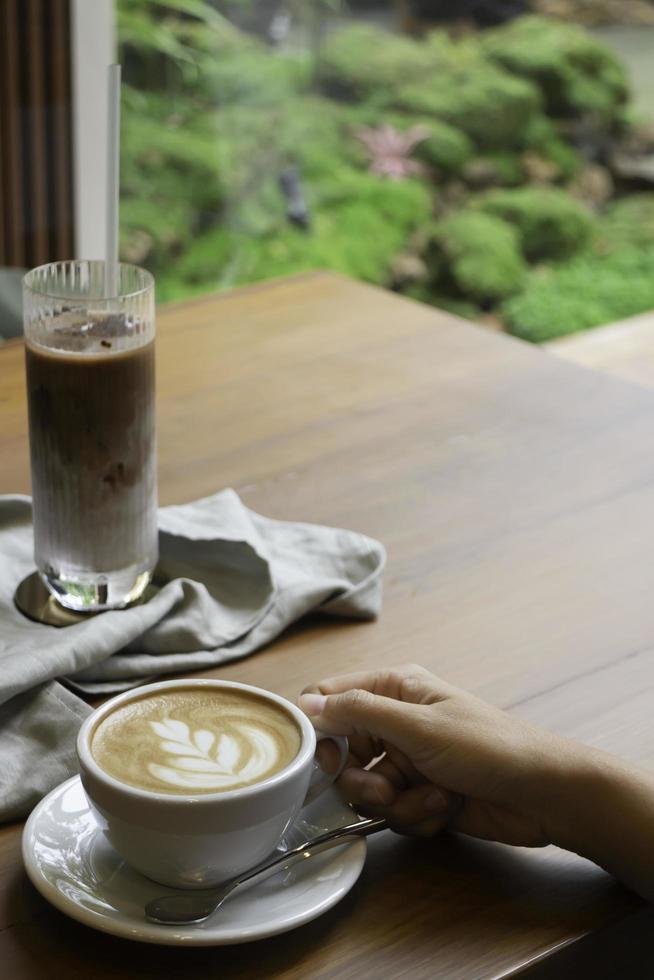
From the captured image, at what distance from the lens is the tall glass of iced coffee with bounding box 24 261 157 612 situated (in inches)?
33.2

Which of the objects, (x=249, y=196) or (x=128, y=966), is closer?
(x=128, y=966)

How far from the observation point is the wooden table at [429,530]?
63 cm

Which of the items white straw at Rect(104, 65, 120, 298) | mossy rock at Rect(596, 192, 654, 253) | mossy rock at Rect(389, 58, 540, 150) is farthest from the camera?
mossy rock at Rect(596, 192, 654, 253)

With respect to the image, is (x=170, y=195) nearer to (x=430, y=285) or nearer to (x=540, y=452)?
(x=430, y=285)

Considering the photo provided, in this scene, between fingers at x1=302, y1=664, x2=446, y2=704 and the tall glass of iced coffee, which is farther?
the tall glass of iced coffee

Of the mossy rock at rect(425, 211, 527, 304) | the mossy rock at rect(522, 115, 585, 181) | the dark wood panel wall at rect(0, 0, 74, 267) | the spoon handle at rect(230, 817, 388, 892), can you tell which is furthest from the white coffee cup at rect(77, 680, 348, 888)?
the mossy rock at rect(522, 115, 585, 181)

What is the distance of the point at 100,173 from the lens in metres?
2.89

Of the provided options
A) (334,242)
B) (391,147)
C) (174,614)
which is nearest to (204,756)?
(174,614)

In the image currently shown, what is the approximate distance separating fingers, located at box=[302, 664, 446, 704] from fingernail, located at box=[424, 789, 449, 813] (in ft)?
0.19

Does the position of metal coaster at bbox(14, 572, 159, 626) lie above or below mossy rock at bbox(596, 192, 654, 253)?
above

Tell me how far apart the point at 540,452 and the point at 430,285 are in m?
3.30

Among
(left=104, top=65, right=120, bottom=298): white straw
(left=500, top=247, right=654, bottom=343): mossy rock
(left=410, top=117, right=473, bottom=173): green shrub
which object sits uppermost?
(left=104, top=65, right=120, bottom=298): white straw

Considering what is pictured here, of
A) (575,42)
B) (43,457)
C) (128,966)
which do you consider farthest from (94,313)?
(575,42)

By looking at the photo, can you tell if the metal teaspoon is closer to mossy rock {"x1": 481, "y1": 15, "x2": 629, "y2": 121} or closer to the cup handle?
the cup handle
